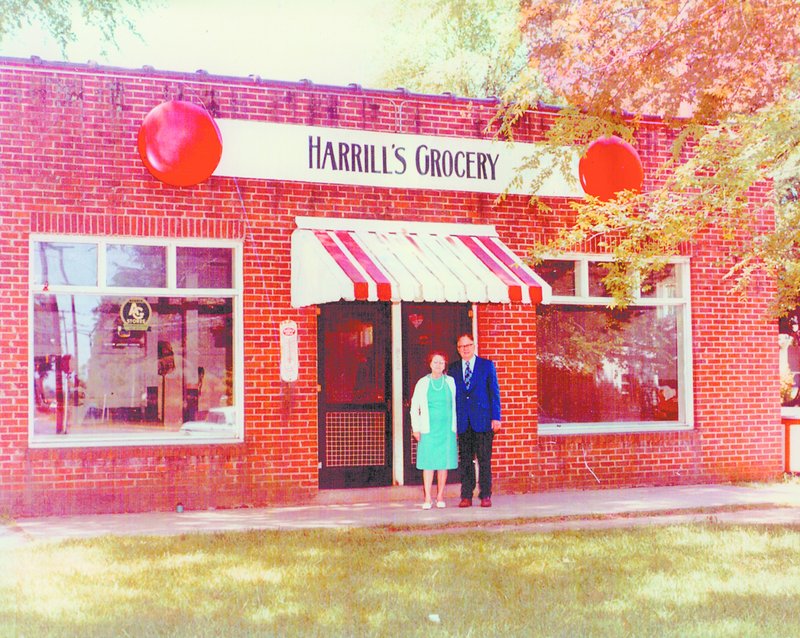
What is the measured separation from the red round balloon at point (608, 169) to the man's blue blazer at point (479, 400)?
304 centimetres

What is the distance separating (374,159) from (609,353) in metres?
3.92

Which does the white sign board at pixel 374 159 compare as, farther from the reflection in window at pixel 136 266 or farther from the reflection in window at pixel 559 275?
the reflection in window at pixel 136 266

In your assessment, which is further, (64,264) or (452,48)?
(452,48)

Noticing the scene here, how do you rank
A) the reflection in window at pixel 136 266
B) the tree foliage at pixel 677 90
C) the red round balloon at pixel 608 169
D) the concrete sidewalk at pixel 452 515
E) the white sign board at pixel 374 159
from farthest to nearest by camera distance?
the red round balloon at pixel 608 169, the white sign board at pixel 374 159, the reflection in window at pixel 136 266, the tree foliage at pixel 677 90, the concrete sidewalk at pixel 452 515

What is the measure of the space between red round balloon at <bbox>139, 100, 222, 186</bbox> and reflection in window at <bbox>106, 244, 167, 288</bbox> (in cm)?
81

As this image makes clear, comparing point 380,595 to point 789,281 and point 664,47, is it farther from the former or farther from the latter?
point 789,281

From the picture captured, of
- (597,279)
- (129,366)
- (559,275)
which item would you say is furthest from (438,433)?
(597,279)

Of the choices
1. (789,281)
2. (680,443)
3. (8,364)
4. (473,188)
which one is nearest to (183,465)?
(8,364)

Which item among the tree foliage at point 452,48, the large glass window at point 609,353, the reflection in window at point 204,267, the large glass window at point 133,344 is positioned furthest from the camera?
the tree foliage at point 452,48

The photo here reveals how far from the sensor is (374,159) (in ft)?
41.5

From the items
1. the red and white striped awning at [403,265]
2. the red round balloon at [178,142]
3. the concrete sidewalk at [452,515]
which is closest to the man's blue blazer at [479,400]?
the red and white striped awning at [403,265]

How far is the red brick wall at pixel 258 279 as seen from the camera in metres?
11.2

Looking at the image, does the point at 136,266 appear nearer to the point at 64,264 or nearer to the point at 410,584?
the point at 64,264

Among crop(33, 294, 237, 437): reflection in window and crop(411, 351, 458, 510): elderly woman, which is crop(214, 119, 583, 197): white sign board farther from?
crop(411, 351, 458, 510): elderly woman
